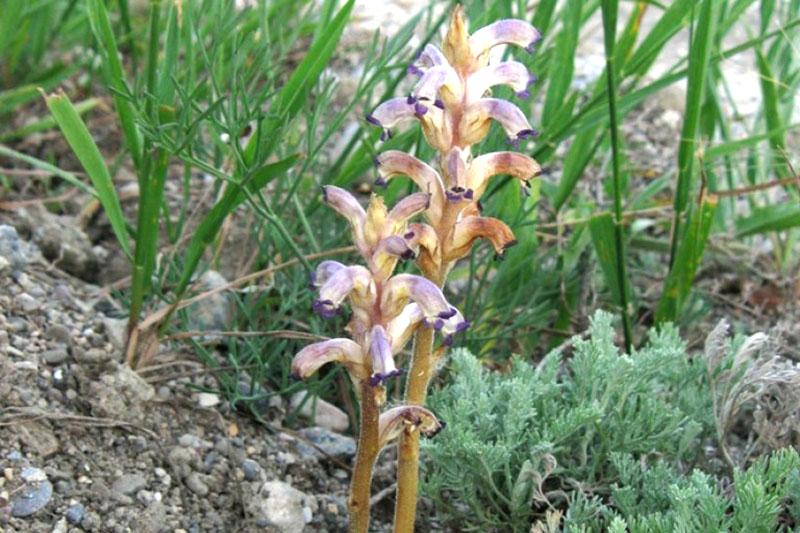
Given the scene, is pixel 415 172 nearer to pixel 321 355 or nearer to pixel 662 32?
pixel 321 355

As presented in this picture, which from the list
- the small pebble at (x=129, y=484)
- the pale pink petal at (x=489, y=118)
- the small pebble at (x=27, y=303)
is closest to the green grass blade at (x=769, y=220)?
A: the pale pink petal at (x=489, y=118)

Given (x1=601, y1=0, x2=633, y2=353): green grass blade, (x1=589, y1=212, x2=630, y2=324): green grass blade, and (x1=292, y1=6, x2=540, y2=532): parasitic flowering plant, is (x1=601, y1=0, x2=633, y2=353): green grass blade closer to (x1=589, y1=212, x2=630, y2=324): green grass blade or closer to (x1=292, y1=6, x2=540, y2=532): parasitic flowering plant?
(x1=589, y1=212, x2=630, y2=324): green grass blade

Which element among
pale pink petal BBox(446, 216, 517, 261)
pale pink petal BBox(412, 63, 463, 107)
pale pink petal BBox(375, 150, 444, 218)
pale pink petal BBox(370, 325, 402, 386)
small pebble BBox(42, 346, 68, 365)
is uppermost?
pale pink petal BBox(412, 63, 463, 107)

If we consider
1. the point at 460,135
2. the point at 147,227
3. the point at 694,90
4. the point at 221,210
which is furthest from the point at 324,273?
the point at 694,90

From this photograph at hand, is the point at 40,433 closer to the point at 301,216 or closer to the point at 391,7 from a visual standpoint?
the point at 301,216

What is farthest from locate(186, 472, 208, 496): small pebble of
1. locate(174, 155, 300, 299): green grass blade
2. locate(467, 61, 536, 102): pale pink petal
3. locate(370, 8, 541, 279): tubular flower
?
locate(467, 61, 536, 102): pale pink petal

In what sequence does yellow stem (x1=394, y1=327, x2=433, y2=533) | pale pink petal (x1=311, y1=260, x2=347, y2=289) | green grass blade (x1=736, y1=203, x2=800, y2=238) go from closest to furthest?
pale pink petal (x1=311, y1=260, x2=347, y2=289)
yellow stem (x1=394, y1=327, x2=433, y2=533)
green grass blade (x1=736, y1=203, x2=800, y2=238)
